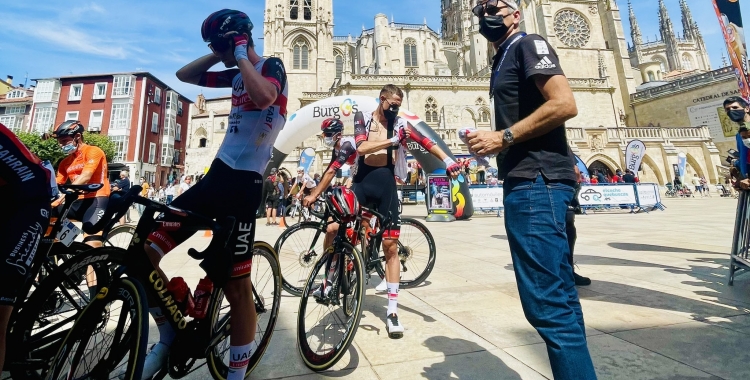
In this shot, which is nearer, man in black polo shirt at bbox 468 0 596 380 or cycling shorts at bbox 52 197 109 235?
man in black polo shirt at bbox 468 0 596 380

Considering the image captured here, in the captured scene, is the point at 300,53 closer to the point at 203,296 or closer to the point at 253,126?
the point at 253,126

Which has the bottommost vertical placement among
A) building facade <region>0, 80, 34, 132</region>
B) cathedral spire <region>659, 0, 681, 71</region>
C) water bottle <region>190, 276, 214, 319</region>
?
water bottle <region>190, 276, 214, 319</region>

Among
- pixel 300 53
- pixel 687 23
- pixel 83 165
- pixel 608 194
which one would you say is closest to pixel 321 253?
pixel 83 165

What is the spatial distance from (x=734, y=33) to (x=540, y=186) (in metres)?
4.67

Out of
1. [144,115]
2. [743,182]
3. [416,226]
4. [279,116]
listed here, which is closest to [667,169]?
[743,182]

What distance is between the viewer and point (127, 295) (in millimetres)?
1334

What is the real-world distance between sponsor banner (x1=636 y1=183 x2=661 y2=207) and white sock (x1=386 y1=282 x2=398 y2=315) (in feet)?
47.3

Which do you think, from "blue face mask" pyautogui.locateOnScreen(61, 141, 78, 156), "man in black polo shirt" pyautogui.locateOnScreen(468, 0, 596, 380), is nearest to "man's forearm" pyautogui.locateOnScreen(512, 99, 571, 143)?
"man in black polo shirt" pyautogui.locateOnScreen(468, 0, 596, 380)

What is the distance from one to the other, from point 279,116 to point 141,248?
0.92 metres

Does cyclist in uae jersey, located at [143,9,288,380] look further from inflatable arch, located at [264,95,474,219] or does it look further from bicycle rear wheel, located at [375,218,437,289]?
inflatable arch, located at [264,95,474,219]

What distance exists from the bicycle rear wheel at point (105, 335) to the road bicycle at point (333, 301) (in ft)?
2.79

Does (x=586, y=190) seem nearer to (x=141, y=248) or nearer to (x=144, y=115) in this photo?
(x=141, y=248)

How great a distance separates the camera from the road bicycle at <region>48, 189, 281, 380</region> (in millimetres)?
1285

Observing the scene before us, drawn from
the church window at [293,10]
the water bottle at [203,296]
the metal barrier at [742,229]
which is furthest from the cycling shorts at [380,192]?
the church window at [293,10]
